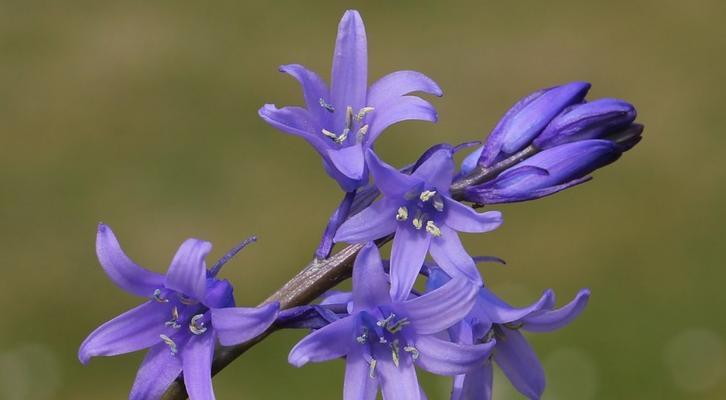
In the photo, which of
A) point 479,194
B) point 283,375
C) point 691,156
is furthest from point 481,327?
point 691,156

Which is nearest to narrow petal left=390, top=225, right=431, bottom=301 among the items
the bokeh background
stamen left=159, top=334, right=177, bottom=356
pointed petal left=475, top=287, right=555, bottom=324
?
pointed petal left=475, top=287, right=555, bottom=324

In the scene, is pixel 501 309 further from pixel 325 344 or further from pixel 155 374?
pixel 155 374

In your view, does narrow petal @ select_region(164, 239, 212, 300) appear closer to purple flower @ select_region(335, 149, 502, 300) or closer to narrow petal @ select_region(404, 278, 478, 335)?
purple flower @ select_region(335, 149, 502, 300)

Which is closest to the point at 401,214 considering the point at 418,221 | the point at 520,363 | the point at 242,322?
the point at 418,221

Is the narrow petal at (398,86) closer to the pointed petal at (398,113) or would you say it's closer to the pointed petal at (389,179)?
the pointed petal at (398,113)

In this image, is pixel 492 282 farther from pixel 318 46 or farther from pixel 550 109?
pixel 550 109

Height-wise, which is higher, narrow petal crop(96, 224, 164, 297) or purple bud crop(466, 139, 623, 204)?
purple bud crop(466, 139, 623, 204)
